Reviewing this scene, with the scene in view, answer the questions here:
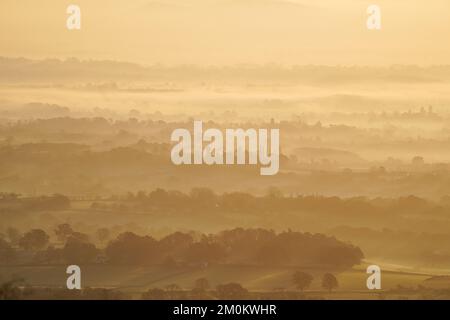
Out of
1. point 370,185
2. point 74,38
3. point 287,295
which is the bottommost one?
point 287,295

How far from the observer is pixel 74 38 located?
38.4 ft

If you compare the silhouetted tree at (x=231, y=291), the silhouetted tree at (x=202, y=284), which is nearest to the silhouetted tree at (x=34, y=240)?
the silhouetted tree at (x=202, y=284)

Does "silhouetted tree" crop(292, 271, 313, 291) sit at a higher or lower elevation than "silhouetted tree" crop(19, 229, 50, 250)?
lower

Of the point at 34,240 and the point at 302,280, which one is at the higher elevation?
the point at 34,240

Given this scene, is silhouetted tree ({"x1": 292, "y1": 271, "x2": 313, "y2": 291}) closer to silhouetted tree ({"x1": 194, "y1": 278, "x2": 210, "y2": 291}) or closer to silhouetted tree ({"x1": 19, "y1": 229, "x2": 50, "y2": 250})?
silhouetted tree ({"x1": 194, "y1": 278, "x2": 210, "y2": 291})

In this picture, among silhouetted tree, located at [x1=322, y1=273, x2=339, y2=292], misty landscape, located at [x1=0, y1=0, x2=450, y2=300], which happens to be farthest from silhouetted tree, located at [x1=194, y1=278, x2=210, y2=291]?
silhouetted tree, located at [x1=322, y1=273, x2=339, y2=292]

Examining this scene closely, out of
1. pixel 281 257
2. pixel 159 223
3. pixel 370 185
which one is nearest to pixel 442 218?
pixel 370 185

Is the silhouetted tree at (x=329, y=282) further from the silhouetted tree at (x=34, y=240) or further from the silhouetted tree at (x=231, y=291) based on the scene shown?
the silhouetted tree at (x=34, y=240)

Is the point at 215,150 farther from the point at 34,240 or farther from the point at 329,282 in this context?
the point at 34,240

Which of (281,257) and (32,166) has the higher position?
(32,166)

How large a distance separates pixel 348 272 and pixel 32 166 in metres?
2.73

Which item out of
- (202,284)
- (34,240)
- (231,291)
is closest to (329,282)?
(231,291)

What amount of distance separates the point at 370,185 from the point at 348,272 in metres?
0.75

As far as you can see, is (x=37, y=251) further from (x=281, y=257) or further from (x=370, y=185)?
(x=370, y=185)
